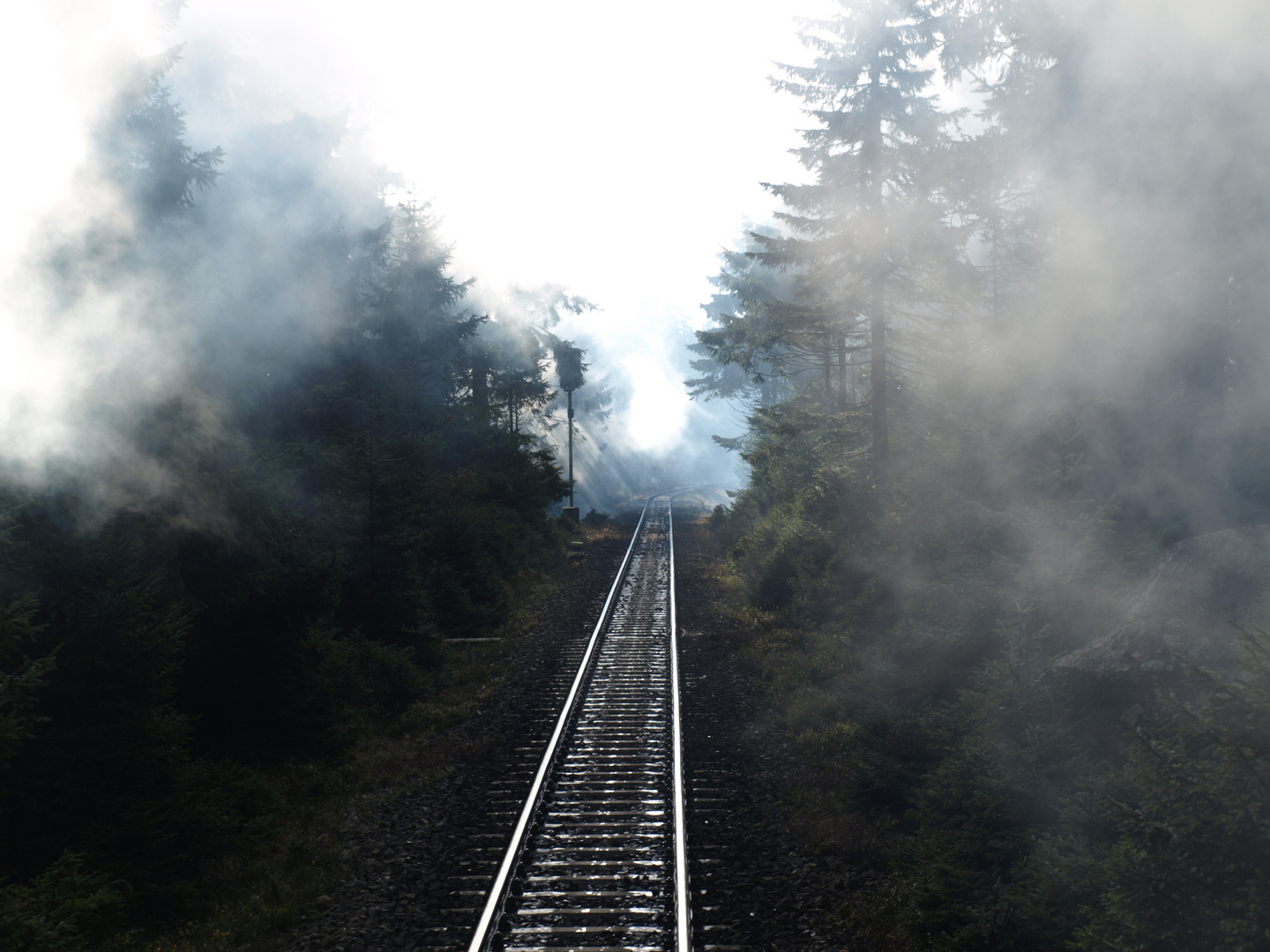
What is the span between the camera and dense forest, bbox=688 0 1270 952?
16.1 feet

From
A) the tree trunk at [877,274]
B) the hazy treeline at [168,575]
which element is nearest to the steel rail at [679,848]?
the hazy treeline at [168,575]

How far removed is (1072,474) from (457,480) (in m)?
14.5

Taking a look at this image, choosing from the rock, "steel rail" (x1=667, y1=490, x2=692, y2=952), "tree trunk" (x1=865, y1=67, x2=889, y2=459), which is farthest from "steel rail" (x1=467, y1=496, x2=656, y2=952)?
"tree trunk" (x1=865, y1=67, x2=889, y2=459)

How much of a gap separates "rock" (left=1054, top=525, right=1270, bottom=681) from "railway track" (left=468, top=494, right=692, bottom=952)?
4067 mm

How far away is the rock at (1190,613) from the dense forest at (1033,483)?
4 cm

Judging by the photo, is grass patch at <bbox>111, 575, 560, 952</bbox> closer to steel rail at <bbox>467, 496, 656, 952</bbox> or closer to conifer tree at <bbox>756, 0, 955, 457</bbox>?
steel rail at <bbox>467, 496, 656, 952</bbox>

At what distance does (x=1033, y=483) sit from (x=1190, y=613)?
3.95 metres

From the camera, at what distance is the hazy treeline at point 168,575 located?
5477 millimetres

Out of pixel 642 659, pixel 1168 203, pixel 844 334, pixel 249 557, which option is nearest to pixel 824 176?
pixel 844 334

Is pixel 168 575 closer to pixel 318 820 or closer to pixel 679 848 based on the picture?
pixel 318 820

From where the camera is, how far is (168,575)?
24.5 ft

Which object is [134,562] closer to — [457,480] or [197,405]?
[197,405]

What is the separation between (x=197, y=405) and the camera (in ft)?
25.3

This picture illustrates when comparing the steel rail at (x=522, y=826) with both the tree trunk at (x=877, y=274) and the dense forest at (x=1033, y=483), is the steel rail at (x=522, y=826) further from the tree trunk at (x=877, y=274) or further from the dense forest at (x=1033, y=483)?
the tree trunk at (x=877, y=274)
